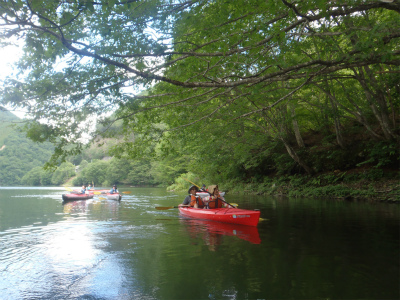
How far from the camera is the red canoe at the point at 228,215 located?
9969 millimetres

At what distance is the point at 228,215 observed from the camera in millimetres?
10594

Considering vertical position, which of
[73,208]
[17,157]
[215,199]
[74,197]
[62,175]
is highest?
[17,157]

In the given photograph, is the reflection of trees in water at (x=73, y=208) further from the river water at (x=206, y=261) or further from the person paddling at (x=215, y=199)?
the person paddling at (x=215, y=199)

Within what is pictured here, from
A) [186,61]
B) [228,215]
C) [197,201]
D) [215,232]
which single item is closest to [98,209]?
[197,201]

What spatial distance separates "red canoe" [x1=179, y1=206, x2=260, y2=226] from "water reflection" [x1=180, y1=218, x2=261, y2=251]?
0.16m

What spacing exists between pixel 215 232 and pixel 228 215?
3.76 feet

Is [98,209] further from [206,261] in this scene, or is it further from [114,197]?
[206,261]

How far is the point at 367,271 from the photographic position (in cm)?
533

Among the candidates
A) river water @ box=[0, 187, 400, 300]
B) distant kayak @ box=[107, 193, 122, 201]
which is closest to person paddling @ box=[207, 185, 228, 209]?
river water @ box=[0, 187, 400, 300]

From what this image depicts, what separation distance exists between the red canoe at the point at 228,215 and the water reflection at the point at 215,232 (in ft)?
0.54

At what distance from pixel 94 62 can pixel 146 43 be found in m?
1.04

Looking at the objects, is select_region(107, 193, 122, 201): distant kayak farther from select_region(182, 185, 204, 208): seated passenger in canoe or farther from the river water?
the river water

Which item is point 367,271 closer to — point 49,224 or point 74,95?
point 74,95

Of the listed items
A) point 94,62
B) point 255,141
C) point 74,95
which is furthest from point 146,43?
point 255,141
